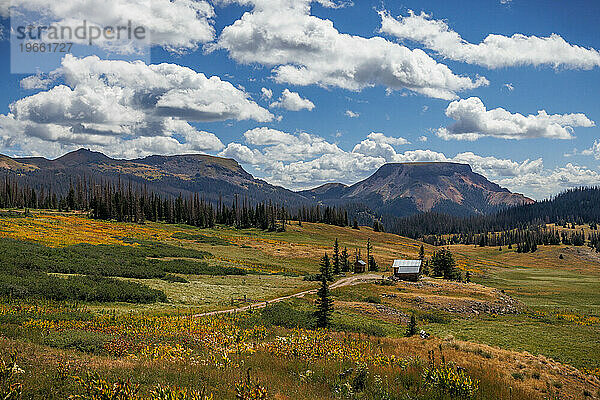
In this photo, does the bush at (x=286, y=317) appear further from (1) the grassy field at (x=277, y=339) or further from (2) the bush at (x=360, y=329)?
(2) the bush at (x=360, y=329)

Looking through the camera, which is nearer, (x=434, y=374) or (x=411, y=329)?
(x=434, y=374)

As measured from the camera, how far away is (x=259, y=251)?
95.1m

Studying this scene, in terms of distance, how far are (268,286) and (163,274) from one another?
553 inches

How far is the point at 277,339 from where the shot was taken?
838 inches

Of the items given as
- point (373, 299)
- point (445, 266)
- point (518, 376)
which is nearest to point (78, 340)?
point (518, 376)

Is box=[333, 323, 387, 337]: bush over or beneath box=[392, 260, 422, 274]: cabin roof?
over

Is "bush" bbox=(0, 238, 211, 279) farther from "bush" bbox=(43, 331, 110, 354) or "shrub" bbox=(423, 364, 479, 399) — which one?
"shrub" bbox=(423, 364, 479, 399)

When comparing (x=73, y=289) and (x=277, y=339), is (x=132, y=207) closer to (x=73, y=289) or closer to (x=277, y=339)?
(x=73, y=289)

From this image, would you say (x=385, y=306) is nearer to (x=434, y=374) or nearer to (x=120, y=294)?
(x=120, y=294)

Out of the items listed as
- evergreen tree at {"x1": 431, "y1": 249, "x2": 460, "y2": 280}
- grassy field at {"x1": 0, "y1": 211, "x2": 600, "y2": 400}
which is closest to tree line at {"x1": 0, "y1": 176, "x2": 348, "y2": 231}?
grassy field at {"x1": 0, "y1": 211, "x2": 600, "y2": 400}

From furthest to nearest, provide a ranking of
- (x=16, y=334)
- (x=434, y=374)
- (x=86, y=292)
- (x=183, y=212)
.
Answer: (x=183, y=212), (x=86, y=292), (x=16, y=334), (x=434, y=374)

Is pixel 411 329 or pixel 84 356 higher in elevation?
pixel 84 356

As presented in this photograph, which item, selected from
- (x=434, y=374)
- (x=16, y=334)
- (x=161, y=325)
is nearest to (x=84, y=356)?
(x=16, y=334)

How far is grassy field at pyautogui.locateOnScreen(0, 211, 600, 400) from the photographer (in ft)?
41.5
